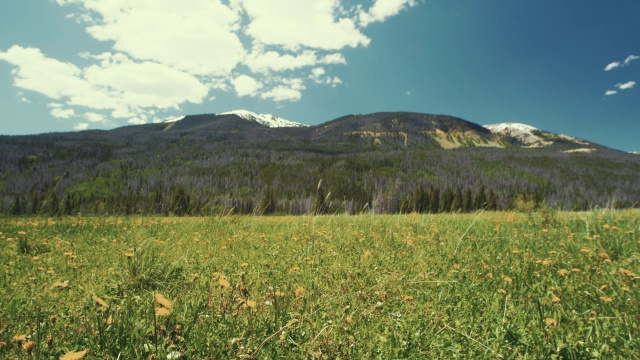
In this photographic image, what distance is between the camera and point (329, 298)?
11.7ft

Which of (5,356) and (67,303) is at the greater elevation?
(5,356)

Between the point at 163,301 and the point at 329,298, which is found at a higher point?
the point at 163,301

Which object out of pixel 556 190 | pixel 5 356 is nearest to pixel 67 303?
pixel 5 356

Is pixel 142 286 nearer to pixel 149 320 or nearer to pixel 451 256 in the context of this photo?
pixel 149 320

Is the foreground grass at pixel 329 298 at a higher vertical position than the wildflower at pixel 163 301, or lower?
lower

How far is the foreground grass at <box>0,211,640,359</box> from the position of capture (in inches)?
96.7

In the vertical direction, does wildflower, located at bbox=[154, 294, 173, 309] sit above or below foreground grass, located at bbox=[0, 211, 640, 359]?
above

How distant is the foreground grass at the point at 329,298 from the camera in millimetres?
2455

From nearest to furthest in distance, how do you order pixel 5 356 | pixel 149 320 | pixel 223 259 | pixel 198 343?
pixel 5 356
pixel 198 343
pixel 149 320
pixel 223 259

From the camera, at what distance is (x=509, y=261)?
4.89m

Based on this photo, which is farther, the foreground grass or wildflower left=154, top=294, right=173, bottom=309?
the foreground grass

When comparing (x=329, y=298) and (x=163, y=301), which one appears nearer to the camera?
(x=163, y=301)

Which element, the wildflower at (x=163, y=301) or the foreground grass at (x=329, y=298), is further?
the foreground grass at (x=329, y=298)

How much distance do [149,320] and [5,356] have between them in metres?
0.87
